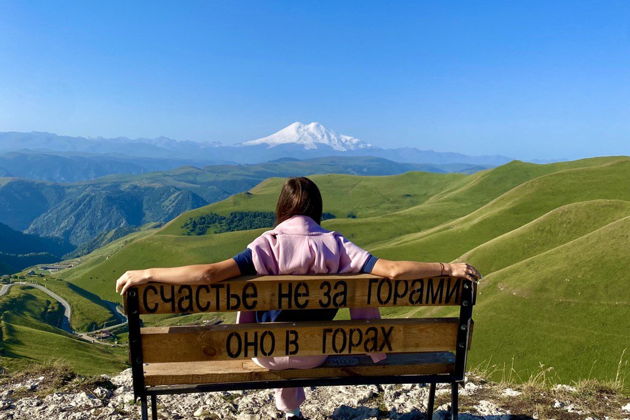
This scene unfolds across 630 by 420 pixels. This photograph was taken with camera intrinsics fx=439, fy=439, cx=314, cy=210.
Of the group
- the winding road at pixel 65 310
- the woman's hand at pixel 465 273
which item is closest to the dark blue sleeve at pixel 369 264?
the woman's hand at pixel 465 273

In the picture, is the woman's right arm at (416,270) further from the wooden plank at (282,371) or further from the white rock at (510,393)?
the white rock at (510,393)

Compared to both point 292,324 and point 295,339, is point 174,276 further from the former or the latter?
point 295,339

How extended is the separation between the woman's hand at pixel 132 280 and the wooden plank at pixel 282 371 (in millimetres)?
1264

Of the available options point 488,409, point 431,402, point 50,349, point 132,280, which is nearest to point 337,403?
point 431,402

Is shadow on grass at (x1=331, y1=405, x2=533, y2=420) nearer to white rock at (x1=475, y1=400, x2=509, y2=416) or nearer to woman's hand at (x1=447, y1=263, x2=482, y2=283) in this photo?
white rock at (x1=475, y1=400, x2=509, y2=416)

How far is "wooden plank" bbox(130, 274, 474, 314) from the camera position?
16.7ft

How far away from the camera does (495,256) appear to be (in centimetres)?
8856

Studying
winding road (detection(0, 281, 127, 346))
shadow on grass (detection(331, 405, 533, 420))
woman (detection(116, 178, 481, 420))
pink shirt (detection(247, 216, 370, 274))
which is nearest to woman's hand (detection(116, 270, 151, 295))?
woman (detection(116, 178, 481, 420))

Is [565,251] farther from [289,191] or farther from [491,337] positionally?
[289,191]

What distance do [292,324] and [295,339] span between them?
222 millimetres

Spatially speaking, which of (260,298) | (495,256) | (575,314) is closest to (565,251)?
(575,314)

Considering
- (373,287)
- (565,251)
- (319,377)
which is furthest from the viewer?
(565,251)

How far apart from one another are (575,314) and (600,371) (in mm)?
10434

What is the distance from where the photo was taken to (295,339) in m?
5.48
